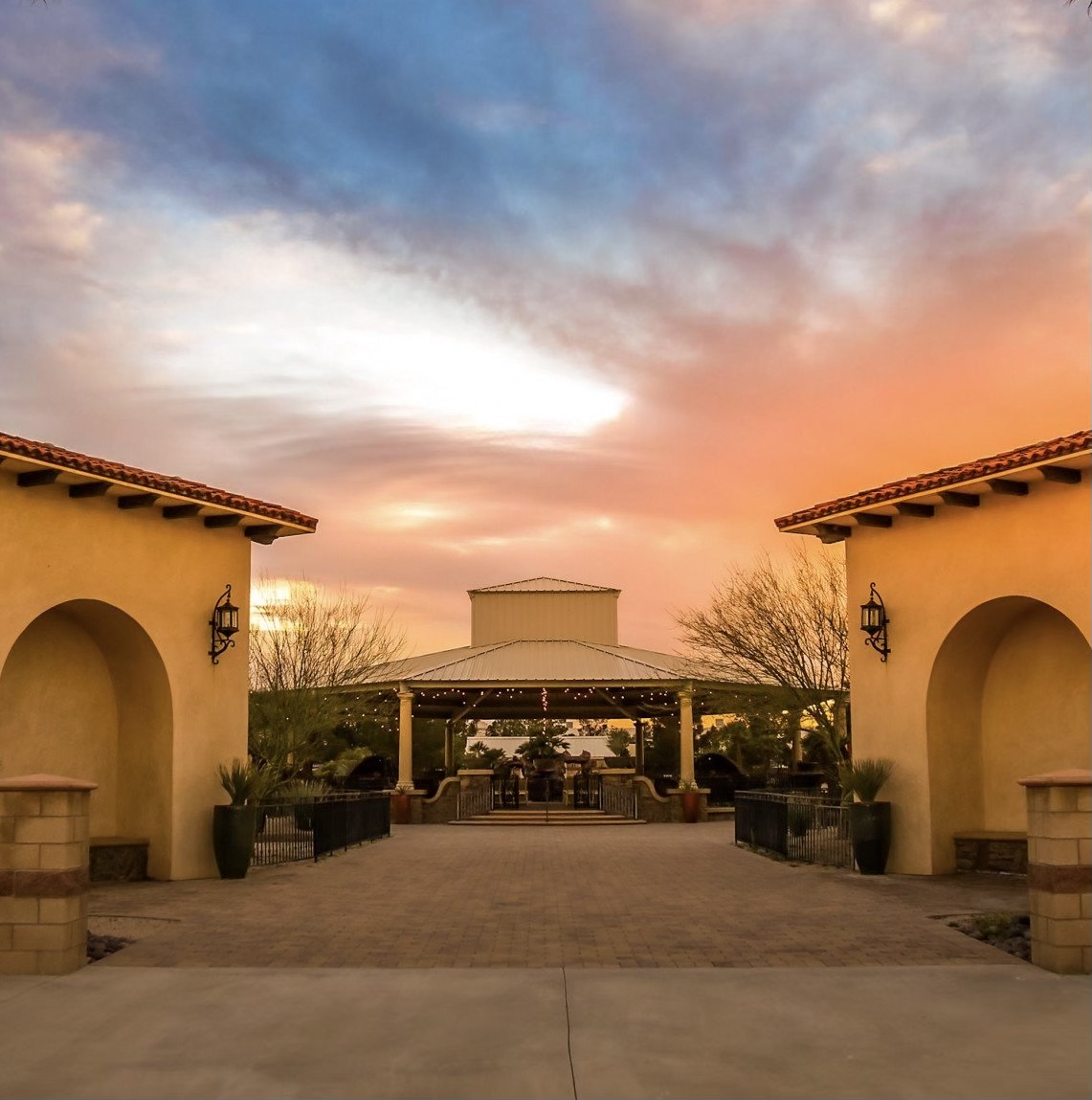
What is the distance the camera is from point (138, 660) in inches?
570

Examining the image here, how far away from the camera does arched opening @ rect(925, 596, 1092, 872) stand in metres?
13.8

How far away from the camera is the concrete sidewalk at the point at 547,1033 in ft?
18.7

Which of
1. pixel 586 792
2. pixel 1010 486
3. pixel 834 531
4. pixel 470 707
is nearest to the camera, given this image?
pixel 1010 486

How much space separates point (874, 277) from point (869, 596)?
13.7 feet

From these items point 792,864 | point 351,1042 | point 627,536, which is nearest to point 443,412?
point 792,864

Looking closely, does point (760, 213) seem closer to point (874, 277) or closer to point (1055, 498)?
point (874, 277)

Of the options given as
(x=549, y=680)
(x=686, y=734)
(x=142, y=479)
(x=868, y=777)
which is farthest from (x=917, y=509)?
(x=549, y=680)

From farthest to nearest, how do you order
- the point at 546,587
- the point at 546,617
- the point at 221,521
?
the point at 546,587 → the point at 546,617 → the point at 221,521

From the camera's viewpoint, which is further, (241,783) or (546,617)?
(546,617)

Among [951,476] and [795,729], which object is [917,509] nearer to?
[951,476]

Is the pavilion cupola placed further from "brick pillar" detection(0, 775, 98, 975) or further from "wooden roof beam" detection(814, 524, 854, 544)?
"brick pillar" detection(0, 775, 98, 975)

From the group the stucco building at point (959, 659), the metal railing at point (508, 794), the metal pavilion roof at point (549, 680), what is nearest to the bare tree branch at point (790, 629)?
the metal pavilion roof at point (549, 680)

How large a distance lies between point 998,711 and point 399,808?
58.1 feet

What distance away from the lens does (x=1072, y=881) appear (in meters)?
8.07
